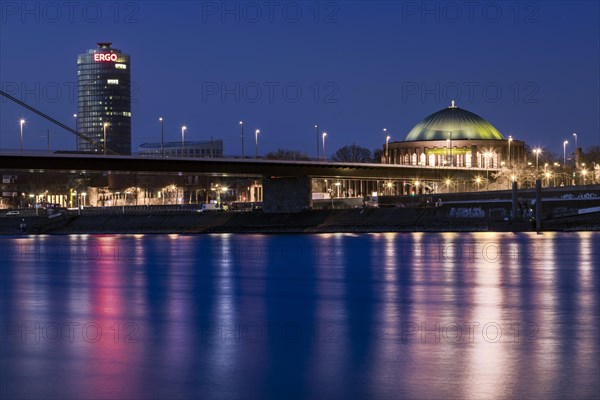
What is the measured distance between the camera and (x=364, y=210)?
123562 mm

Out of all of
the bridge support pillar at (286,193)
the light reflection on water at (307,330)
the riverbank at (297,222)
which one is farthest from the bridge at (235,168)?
the light reflection on water at (307,330)

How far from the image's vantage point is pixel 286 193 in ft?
421

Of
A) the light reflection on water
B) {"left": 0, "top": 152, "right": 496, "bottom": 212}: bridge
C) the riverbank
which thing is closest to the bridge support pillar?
{"left": 0, "top": 152, "right": 496, "bottom": 212}: bridge

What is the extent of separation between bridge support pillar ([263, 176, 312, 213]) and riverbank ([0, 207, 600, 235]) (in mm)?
1364

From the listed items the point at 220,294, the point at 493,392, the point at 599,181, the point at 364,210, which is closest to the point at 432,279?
the point at 220,294

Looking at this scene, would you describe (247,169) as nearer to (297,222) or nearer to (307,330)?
(297,222)

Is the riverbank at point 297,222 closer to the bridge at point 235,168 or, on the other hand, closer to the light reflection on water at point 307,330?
the bridge at point 235,168

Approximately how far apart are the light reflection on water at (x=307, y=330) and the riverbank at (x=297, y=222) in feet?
157

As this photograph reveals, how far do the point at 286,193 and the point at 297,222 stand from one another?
7584 mm

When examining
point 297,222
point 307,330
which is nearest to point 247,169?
point 297,222

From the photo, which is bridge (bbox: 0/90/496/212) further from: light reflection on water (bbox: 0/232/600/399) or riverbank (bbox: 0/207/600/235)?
light reflection on water (bbox: 0/232/600/399)

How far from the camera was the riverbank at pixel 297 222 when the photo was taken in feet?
341

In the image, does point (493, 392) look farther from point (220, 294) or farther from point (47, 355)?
point (220, 294)

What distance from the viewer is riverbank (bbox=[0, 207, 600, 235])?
104 meters
